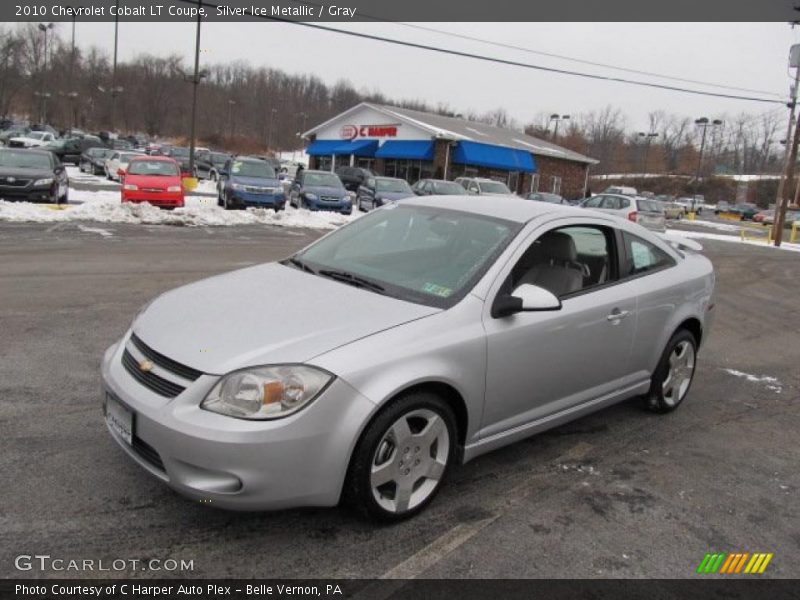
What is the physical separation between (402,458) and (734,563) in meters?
1.65

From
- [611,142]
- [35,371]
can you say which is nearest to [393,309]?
[35,371]

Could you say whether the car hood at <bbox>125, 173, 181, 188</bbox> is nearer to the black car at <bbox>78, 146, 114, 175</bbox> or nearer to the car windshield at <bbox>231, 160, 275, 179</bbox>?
the car windshield at <bbox>231, 160, 275, 179</bbox>

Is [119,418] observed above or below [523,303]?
below

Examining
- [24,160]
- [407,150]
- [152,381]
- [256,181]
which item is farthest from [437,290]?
[407,150]

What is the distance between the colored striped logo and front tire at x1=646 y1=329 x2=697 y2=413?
5.71 feet

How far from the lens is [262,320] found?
3104 millimetres

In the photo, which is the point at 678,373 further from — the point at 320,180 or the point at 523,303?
the point at 320,180

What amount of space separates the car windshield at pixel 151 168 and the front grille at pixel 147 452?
17.5m

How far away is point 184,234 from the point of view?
14.6 m

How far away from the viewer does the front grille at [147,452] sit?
283 cm

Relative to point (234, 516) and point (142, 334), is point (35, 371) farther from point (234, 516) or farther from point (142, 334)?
point (234, 516)

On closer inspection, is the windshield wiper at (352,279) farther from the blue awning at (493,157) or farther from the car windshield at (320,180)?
the blue awning at (493,157)


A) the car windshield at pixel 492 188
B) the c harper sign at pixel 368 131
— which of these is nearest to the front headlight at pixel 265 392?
the car windshield at pixel 492 188

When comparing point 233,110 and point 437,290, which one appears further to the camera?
point 233,110
